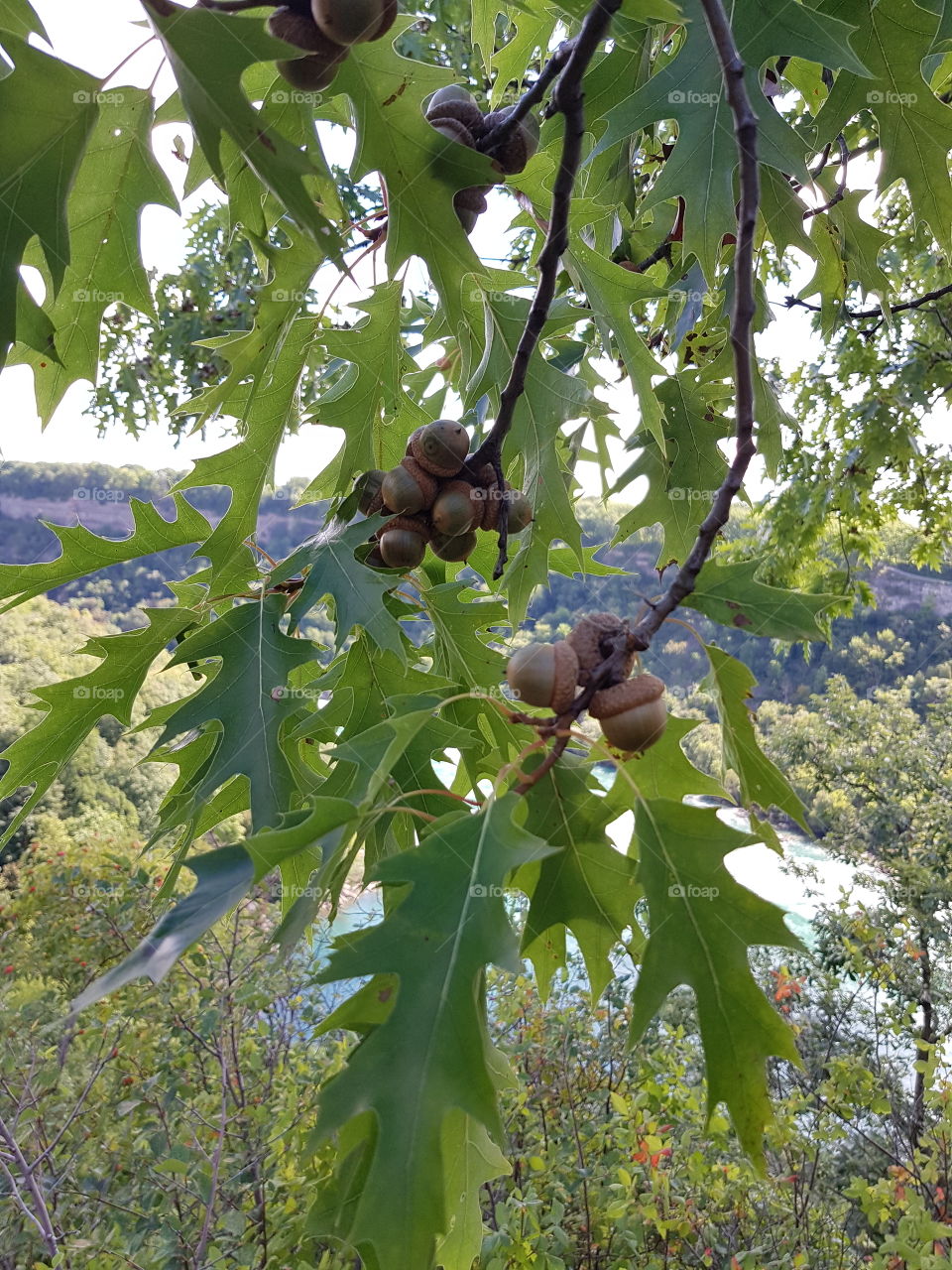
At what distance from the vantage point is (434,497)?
0.88 m

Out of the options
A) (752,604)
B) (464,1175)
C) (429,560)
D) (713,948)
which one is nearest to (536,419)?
(429,560)

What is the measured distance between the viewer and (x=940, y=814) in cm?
424

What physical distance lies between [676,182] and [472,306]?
12.5 inches

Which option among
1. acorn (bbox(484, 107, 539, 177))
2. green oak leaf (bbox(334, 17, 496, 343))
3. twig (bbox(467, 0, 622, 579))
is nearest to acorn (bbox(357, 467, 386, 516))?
twig (bbox(467, 0, 622, 579))

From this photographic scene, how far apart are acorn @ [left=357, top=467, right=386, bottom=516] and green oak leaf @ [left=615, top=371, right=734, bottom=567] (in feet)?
1.38

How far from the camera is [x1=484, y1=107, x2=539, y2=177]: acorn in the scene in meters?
0.84

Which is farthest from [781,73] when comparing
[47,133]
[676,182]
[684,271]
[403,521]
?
[47,133]

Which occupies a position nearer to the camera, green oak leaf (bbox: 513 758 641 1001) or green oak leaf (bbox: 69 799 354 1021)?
green oak leaf (bbox: 69 799 354 1021)

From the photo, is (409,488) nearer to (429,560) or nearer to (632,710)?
(429,560)

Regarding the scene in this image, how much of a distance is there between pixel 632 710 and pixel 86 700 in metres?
0.73

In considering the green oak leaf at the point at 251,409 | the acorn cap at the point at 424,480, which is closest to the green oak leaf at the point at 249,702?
the green oak leaf at the point at 251,409

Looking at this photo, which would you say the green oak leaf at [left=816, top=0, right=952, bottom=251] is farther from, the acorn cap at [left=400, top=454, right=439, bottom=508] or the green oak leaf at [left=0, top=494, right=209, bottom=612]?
the green oak leaf at [left=0, top=494, right=209, bottom=612]

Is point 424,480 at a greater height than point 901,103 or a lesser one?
lesser

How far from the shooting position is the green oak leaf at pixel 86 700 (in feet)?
3.20
